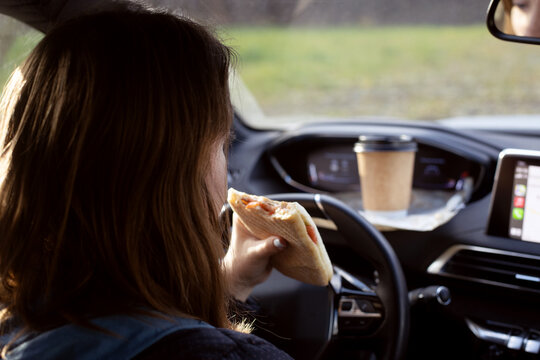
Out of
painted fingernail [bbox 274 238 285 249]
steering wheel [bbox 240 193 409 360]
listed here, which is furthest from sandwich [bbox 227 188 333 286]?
steering wheel [bbox 240 193 409 360]

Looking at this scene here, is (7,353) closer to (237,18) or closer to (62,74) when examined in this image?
(62,74)

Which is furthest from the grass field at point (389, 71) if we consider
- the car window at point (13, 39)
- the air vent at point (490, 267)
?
the car window at point (13, 39)

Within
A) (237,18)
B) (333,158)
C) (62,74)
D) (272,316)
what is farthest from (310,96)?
(62,74)

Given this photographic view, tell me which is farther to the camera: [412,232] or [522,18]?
[412,232]

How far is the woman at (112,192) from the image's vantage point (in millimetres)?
877

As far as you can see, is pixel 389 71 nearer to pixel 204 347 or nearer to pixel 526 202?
pixel 526 202

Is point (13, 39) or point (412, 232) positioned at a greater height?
point (13, 39)

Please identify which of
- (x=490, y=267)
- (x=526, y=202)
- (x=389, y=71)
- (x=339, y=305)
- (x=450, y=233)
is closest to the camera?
(x=339, y=305)

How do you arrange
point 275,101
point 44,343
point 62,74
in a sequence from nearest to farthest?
1. point 44,343
2. point 62,74
3. point 275,101

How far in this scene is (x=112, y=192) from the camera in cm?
92

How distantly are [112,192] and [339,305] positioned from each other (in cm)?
130

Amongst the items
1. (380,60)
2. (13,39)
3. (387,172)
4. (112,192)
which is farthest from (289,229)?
(380,60)

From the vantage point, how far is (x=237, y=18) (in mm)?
10984

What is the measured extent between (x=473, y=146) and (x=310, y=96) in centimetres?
703
